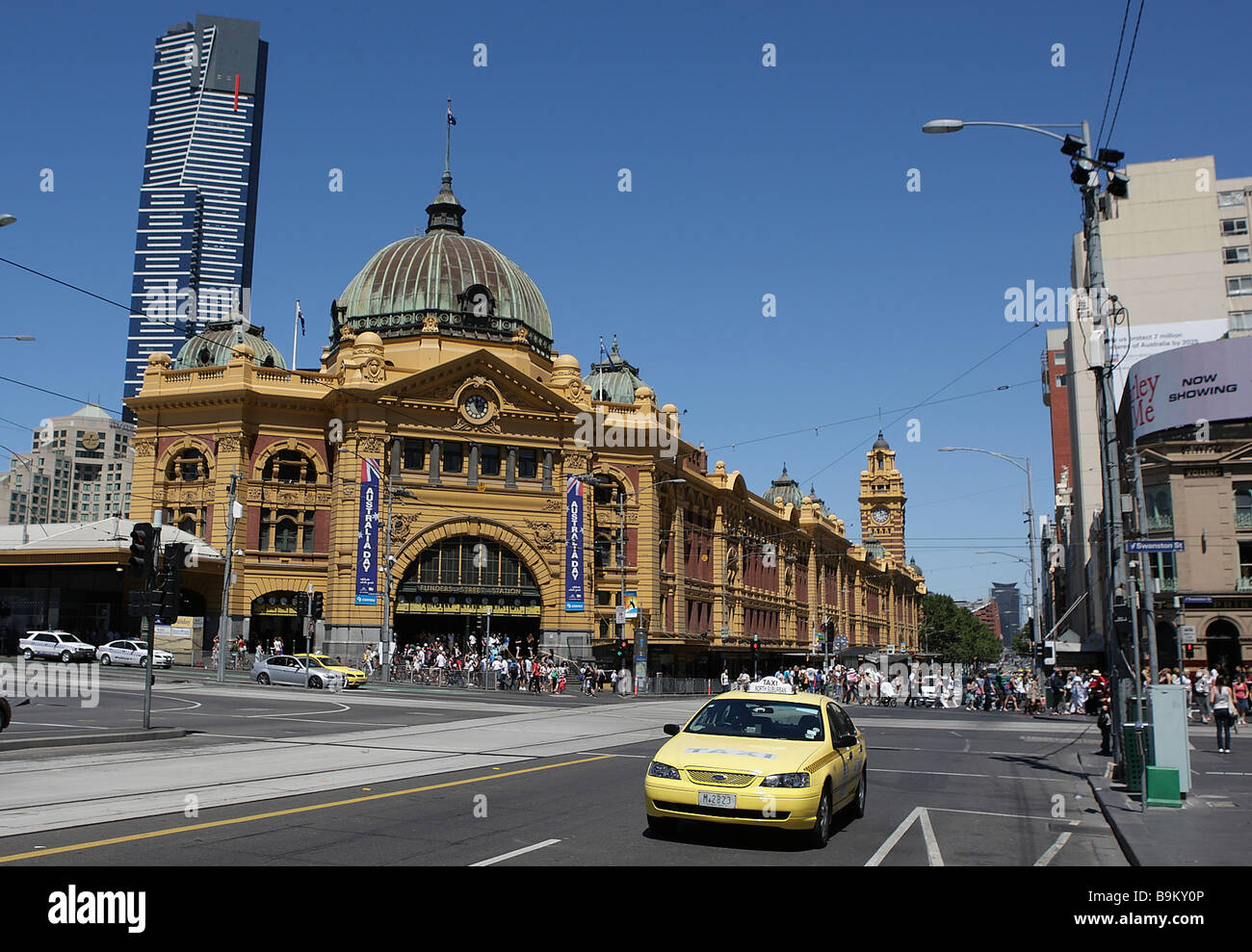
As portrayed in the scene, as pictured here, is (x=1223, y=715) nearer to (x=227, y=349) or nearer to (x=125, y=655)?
(x=125, y=655)

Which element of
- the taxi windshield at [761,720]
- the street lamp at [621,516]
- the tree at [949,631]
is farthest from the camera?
the tree at [949,631]

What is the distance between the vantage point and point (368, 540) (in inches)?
2159

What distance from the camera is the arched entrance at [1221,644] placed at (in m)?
48.7

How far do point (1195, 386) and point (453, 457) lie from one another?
3718 cm

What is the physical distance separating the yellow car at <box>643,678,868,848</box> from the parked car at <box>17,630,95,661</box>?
1691 inches

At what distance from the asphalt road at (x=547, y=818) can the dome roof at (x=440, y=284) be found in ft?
142

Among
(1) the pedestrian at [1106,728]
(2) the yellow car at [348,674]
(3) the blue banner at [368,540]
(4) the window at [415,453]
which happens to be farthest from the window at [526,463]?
(1) the pedestrian at [1106,728]

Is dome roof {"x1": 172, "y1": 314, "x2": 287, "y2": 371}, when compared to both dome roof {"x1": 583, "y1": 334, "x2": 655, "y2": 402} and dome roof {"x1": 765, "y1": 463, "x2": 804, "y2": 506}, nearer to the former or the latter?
dome roof {"x1": 583, "y1": 334, "x2": 655, "y2": 402}

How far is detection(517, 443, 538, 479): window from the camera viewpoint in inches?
2371

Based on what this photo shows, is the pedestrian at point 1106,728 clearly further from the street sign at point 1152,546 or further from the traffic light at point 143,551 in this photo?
the traffic light at point 143,551

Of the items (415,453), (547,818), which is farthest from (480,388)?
(547,818)
